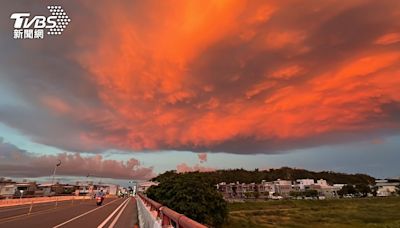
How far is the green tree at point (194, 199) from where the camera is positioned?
2553cm

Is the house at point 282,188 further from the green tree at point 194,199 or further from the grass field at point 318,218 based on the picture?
the green tree at point 194,199

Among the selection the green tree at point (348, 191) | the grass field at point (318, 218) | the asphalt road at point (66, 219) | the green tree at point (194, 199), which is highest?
the green tree at point (194, 199)

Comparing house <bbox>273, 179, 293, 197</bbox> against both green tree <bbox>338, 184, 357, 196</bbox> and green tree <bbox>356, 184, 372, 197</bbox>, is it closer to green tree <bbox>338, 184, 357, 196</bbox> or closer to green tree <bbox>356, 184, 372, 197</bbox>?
green tree <bbox>338, 184, 357, 196</bbox>

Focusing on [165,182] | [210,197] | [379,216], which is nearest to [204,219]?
[210,197]

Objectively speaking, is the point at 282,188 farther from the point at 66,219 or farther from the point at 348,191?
the point at 66,219

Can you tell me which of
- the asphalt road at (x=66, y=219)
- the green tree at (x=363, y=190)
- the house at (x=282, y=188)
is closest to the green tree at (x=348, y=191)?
the green tree at (x=363, y=190)

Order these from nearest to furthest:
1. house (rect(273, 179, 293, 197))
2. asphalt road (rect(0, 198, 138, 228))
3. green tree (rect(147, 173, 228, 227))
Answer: asphalt road (rect(0, 198, 138, 228))
green tree (rect(147, 173, 228, 227))
house (rect(273, 179, 293, 197))

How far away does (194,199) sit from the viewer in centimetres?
2631

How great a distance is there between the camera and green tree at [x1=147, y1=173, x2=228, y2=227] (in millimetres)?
25531

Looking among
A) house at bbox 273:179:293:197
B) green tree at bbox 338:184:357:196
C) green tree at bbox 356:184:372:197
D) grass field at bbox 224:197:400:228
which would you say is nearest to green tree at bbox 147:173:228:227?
grass field at bbox 224:197:400:228

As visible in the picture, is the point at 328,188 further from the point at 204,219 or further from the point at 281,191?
the point at 204,219

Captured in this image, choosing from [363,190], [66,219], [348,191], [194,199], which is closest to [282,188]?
[348,191]

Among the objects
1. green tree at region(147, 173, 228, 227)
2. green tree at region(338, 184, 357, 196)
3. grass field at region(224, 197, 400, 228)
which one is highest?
green tree at region(147, 173, 228, 227)

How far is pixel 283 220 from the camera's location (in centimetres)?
6656
